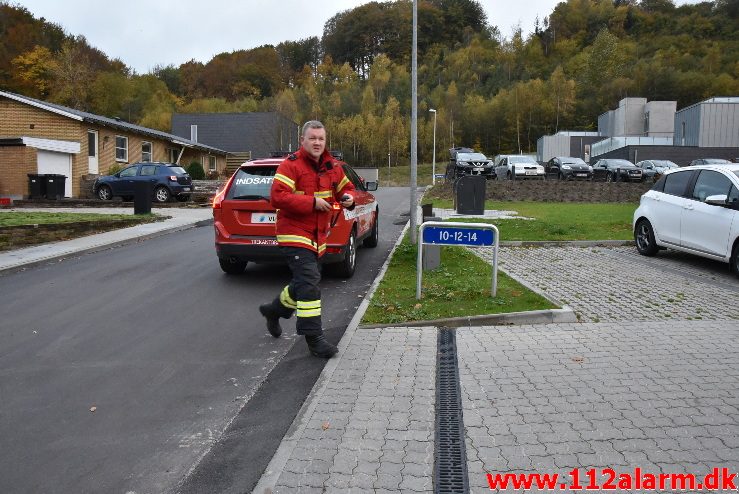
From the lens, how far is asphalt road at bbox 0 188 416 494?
3.77 metres

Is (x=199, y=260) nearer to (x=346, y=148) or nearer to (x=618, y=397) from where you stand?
(x=618, y=397)

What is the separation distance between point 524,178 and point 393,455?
1409 inches

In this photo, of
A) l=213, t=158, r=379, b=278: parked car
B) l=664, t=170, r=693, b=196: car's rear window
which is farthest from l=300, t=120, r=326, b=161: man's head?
l=664, t=170, r=693, b=196: car's rear window

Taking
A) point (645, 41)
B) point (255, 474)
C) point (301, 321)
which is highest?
point (645, 41)

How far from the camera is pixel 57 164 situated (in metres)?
29.7

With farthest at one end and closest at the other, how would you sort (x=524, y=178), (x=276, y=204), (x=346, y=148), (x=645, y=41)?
1. (x=645, y=41)
2. (x=346, y=148)
3. (x=524, y=178)
4. (x=276, y=204)

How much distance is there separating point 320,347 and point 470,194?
13.3 meters

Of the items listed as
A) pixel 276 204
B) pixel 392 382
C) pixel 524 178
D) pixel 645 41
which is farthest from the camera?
pixel 645 41

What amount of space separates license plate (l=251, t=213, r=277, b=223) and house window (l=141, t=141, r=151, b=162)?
100ft

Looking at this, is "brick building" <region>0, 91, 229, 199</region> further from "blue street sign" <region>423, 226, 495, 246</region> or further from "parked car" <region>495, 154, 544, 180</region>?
"blue street sign" <region>423, 226, 495, 246</region>

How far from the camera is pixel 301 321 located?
5.62 m

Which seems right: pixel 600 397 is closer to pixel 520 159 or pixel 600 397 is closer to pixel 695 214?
pixel 695 214

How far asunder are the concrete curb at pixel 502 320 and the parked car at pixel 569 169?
3244 cm

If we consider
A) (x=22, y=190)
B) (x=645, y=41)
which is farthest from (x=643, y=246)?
(x=645, y=41)
